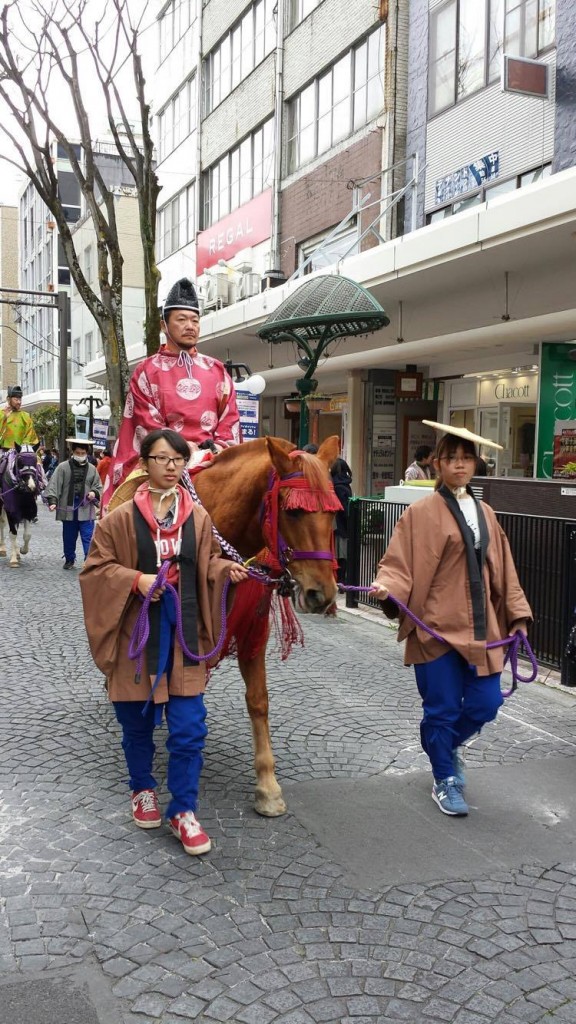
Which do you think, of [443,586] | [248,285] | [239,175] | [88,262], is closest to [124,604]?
[443,586]

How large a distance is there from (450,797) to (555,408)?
965cm

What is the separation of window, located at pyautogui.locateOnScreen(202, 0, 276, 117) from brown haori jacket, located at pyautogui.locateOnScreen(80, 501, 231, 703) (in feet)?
71.9

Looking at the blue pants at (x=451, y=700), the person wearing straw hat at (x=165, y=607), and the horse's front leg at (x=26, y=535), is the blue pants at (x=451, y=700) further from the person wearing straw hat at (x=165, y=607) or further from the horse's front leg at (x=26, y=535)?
the horse's front leg at (x=26, y=535)

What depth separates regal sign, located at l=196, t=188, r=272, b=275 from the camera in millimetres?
21906

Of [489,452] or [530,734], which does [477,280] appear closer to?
[489,452]

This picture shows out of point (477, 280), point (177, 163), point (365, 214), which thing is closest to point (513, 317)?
point (477, 280)

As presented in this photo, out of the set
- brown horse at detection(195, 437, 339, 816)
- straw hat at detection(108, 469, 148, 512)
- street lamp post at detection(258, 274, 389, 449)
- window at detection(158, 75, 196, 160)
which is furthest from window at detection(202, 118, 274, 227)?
A: brown horse at detection(195, 437, 339, 816)

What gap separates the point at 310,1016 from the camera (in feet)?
8.17

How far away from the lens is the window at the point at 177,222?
2740cm

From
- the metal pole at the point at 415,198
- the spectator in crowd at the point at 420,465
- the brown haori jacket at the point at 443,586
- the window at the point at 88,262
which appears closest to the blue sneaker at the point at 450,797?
the brown haori jacket at the point at 443,586

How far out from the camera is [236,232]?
2375cm

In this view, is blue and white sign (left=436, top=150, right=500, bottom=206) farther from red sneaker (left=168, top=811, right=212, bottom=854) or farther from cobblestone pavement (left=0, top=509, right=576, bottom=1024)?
red sneaker (left=168, top=811, right=212, bottom=854)

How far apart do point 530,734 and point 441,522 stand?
2.13 metres

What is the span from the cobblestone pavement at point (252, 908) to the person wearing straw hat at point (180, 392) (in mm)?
1826
